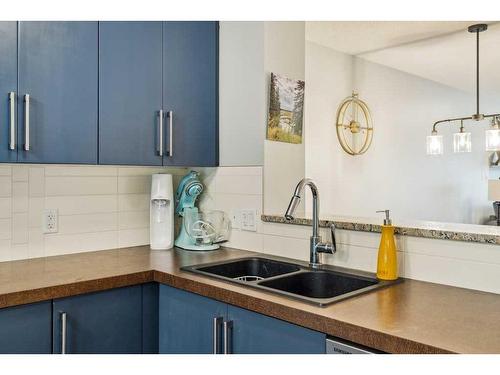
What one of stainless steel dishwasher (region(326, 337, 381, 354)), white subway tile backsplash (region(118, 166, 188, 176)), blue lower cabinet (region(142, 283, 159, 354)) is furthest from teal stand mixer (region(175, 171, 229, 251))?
stainless steel dishwasher (region(326, 337, 381, 354))

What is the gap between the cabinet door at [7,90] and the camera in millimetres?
1688

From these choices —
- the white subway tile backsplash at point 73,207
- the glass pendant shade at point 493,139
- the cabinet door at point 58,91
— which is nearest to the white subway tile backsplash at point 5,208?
the white subway tile backsplash at point 73,207

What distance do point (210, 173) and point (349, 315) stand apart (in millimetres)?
1377

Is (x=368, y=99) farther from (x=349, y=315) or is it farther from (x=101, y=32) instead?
(x=349, y=315)

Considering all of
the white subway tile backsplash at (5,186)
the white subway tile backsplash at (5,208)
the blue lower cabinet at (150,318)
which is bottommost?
the blue lower cabinet at (150,318)

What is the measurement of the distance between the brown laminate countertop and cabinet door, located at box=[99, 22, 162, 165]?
0.48 metres

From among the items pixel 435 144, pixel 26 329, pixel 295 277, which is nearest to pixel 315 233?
pixel 295 277

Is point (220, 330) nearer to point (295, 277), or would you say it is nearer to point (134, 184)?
point (295, 277)

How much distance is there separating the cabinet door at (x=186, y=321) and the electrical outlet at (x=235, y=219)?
0.63 meters

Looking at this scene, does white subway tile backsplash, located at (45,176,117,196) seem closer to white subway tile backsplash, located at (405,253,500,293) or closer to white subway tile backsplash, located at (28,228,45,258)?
white subway tile backsplash, located at (28,228,45,258)

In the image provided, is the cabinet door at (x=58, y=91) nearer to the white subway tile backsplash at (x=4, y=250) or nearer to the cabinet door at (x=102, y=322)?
the white subway tile backsplash at (x=4, y=250)

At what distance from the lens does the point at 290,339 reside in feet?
4.46

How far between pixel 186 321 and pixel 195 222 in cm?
71
